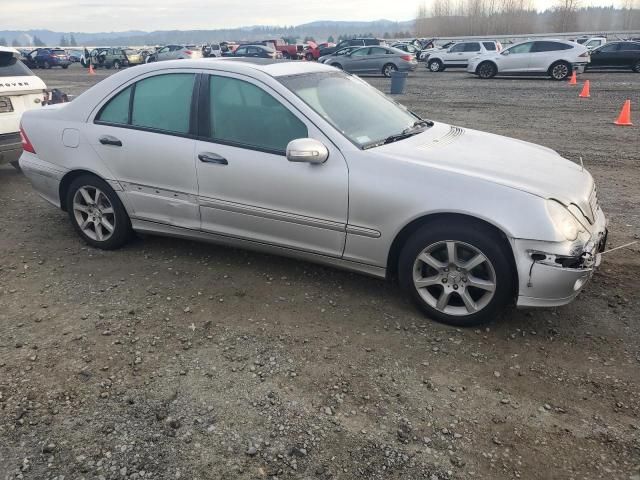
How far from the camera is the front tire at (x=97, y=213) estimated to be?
458 centimetres

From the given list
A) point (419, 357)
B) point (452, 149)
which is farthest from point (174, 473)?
point (452, 149)

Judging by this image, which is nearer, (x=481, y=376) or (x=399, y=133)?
(x=481, y=376)

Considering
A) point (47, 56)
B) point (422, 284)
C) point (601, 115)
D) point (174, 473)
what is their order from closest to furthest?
point (174, 473) < point (422, 284) < point (601, 115) < point (47, 56)

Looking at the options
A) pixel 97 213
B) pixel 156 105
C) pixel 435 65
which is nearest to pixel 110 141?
pixel 156 105

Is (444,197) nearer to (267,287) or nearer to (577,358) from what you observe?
(577,358)

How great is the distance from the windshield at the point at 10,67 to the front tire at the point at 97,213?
3148 millimetres

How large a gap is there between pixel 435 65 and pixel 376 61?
4769mm

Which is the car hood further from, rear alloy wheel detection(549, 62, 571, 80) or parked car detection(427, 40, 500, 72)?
parked car detection(427, 40, 500, 72)

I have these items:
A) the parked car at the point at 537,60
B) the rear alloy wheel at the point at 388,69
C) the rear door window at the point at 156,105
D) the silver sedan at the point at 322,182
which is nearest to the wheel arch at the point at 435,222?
the silver sedan at the point at 322,182

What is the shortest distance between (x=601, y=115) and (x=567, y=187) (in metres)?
10.4

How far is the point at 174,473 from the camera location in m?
2.40

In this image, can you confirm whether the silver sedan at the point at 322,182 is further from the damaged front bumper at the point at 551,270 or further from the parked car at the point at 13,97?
the parked car at the point at 13,97

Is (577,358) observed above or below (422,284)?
below

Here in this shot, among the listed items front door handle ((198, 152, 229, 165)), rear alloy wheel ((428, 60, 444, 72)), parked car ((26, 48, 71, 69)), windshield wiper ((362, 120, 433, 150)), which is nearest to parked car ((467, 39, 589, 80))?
rear alloy wheel ((428, 60, 444, 72))
